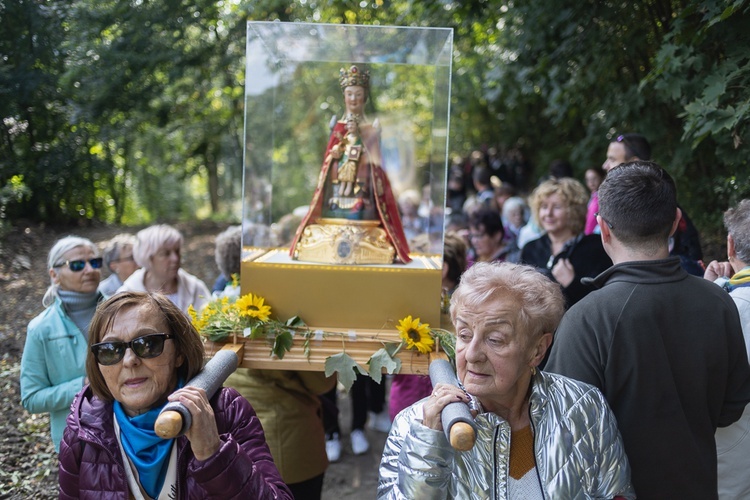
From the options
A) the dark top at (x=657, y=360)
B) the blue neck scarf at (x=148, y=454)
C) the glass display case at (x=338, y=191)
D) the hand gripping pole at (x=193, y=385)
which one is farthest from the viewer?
the glass display case at (x=338, y=191)

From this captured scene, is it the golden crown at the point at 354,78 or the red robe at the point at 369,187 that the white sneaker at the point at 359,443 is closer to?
the red robe at the point at 369,187

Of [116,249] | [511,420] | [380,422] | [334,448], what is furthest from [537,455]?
[380,422]

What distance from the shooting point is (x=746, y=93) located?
3.79m

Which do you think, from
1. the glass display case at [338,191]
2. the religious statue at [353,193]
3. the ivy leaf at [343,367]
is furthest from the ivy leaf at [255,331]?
the religious statue at [353,193]

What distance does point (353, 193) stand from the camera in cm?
374

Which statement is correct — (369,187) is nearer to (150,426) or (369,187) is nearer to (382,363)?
(382,363)

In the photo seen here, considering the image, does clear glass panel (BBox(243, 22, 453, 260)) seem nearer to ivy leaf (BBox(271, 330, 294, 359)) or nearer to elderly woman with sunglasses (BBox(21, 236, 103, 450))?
ivy leaf (BBox(271, 330, 294, 359))

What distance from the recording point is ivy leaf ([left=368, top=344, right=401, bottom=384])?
2.87m

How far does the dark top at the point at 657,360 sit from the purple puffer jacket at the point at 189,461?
3.31 ft

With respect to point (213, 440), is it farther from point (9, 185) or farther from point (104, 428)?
point (9, 185)

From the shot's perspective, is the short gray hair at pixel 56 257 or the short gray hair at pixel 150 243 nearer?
the short gray hair at pixel 56 257

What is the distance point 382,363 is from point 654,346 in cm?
115

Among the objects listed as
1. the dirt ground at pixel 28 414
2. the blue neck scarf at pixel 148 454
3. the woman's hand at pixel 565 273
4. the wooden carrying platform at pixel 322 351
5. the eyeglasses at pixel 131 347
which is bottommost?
the dirt ground at pixel 28 414

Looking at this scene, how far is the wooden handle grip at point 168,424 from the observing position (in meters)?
1.69
